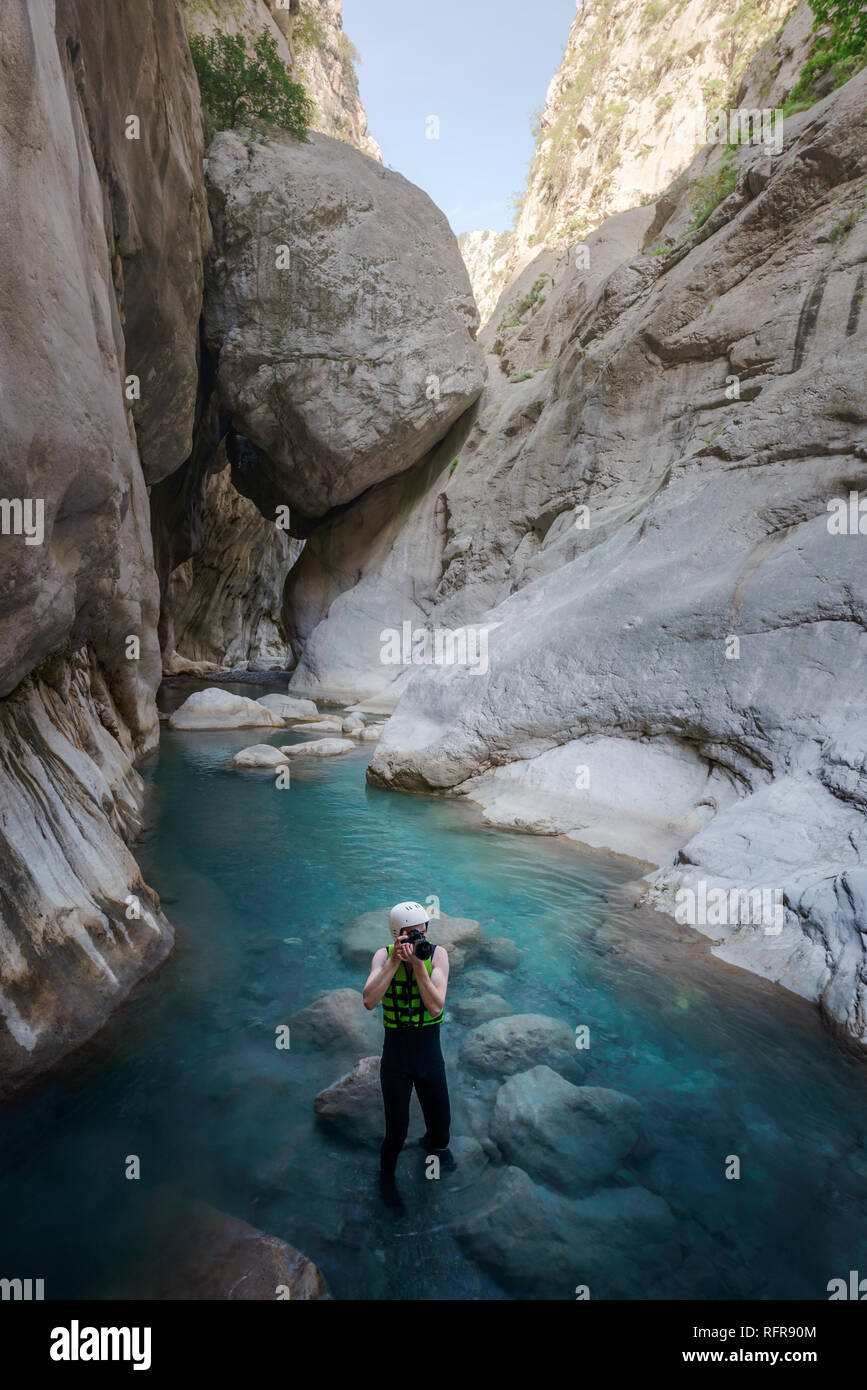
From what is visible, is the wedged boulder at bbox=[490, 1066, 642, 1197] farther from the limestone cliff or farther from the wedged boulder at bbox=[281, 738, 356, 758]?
the wedged boulder at bbox=[281, 738, 356, 758]

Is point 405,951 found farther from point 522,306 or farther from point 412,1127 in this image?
point 522,306

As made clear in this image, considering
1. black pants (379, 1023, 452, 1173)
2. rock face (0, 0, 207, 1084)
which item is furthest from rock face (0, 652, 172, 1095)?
black pants (379, 1023, 452, 1173)

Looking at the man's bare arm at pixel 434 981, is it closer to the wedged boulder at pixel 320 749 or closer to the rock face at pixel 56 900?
the rock face at pixel 56 900

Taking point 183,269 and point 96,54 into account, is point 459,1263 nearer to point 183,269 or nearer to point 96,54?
point 96,54

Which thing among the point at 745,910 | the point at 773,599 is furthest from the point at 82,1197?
the point at 773,599

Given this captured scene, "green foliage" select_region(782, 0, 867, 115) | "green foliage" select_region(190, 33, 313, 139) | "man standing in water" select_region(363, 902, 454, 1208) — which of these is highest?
"green foliage" select_region(190, 33, 313, 139)

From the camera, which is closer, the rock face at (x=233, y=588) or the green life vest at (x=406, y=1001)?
the green life vest at (x=406, y=1001)

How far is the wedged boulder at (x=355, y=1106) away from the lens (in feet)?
11.8

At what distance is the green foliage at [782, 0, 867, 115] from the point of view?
468 inches

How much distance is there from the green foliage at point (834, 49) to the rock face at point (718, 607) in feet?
3.70

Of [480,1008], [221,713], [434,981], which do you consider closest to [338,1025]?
[480,1008]

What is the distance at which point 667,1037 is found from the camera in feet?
15.0

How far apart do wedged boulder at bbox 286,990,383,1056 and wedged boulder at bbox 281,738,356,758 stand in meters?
8.80

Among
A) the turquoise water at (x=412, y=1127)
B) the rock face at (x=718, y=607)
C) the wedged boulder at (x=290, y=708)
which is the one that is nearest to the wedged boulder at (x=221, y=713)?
the wedged boulder at (x=290, y=708)
